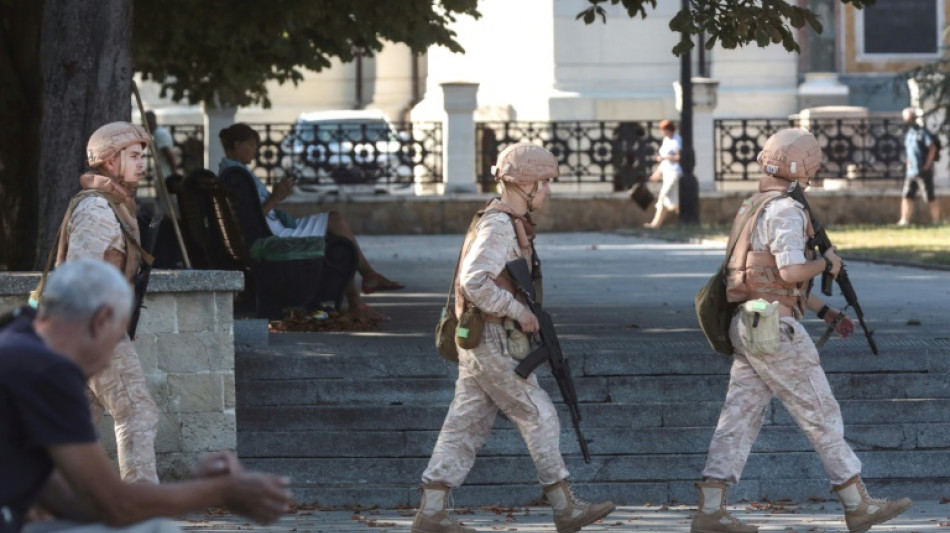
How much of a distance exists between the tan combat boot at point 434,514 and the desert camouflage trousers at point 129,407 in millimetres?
1049

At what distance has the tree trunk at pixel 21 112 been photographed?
13.4 m

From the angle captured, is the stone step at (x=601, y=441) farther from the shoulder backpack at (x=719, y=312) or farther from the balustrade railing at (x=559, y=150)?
the balustrade railing at (x=559, y=150)

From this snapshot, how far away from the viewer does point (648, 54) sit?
1375 inches

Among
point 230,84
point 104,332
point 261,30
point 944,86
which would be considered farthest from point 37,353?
point 944,86

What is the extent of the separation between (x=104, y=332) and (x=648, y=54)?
3104cm

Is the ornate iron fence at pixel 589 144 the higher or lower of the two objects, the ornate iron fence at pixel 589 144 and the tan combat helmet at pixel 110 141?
the lower

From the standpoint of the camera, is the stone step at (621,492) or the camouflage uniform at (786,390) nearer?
the camouflage uniform at (786,390)

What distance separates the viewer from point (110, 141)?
7.87 metres

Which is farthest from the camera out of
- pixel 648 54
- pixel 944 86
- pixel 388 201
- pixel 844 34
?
pixel 844 34

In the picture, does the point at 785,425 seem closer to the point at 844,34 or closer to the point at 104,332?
the point at 104,332

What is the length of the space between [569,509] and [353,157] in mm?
22067

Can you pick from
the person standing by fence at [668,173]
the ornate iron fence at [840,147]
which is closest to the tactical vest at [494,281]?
the person standing by fence at [668,173]

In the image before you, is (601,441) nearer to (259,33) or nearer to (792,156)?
(792,156)

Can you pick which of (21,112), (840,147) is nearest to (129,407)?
(21,112)
